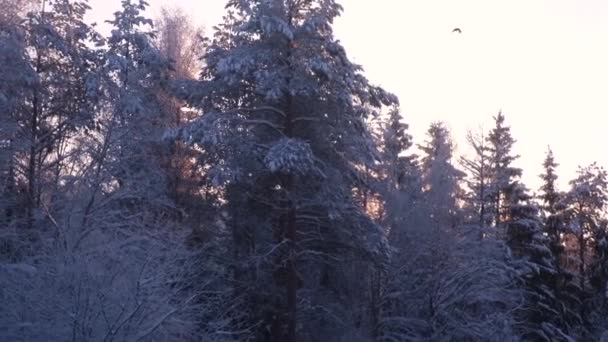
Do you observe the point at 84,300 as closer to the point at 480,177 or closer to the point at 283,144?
the point at 283,144

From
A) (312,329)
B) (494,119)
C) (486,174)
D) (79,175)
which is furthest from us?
(494,119)

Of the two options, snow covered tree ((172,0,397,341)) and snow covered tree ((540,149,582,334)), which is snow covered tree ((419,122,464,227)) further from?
snow covered tree ((540,149,582,334))

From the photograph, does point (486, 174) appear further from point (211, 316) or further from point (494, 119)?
point (211, 316)

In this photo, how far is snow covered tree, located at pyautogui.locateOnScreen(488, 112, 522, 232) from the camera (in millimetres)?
40062

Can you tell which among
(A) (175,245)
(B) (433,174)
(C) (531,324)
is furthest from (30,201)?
(C) (531,324)

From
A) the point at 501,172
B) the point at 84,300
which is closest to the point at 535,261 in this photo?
the point at 501,172

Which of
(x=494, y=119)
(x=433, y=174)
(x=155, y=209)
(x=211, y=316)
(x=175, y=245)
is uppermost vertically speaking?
(x=494, y=119)

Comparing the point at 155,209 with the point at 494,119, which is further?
the point at 494,119

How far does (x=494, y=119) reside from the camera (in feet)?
141

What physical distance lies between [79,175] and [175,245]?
4.07m

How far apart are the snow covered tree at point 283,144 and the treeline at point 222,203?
6cm

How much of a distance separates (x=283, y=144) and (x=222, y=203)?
411cm

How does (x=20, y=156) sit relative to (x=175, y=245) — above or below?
above

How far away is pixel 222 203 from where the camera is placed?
24.2 meters
